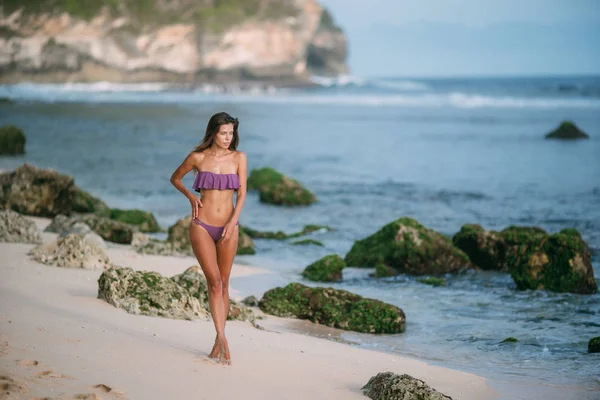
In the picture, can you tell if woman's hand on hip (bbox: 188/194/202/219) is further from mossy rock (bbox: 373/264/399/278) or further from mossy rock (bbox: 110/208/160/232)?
mossy rock (bbox: 110/208/160/232)

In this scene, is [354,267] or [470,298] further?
[354,267]

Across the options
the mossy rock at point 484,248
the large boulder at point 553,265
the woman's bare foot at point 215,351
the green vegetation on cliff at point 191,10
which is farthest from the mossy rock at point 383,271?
the green vegetation on cliff at point 191,10

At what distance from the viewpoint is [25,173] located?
15336 millimetres

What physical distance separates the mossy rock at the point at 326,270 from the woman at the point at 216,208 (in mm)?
5449

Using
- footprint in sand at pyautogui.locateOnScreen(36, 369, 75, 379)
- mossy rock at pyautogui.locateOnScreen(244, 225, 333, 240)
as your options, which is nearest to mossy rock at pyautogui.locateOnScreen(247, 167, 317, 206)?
mossy rock at pyautogui.locateOnScreen(244, 225, 333, 240)

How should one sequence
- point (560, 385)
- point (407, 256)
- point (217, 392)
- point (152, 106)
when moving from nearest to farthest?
point (217, 392) → point (560, 385) → point (407, 256) → point (152, 106)

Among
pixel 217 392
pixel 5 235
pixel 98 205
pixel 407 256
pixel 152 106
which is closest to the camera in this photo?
pixel 217 392

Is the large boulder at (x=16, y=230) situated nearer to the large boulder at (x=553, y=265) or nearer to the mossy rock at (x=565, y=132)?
the large boulder at (x=553, y=265)

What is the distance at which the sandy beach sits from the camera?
5.87 metres

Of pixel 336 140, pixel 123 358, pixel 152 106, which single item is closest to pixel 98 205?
pixel 123 358

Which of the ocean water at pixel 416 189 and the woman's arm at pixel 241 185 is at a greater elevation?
the woman's arm at pixel 241 185

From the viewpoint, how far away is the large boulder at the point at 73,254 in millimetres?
9852

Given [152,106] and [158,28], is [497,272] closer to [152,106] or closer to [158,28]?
[152,106]

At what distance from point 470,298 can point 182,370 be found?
6.03 m
